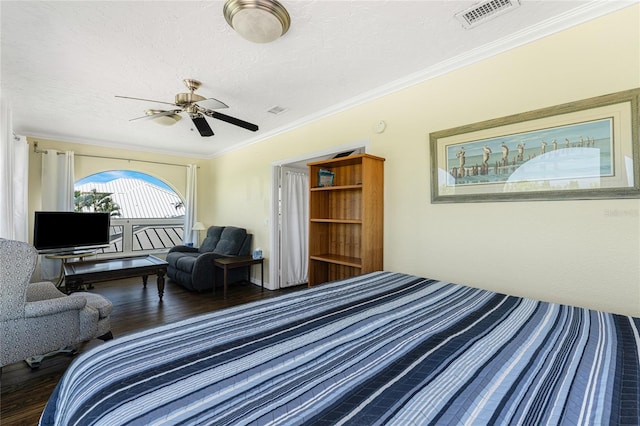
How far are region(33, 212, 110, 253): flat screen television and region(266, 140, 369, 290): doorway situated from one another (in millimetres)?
2774

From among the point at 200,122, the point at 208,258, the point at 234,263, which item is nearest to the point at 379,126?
the point at 200,122

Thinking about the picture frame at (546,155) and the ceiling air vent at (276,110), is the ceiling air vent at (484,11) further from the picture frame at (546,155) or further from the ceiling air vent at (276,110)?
the ceiling air vent at (276,110)

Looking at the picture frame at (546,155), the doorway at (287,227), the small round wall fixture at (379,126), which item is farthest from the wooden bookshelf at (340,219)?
the doorway at (287,227)

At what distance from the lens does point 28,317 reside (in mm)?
1815

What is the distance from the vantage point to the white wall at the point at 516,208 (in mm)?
1543

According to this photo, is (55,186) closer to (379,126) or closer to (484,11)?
(379,126)

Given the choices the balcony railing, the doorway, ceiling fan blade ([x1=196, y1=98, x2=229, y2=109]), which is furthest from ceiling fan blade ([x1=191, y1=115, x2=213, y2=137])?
the balcony railing

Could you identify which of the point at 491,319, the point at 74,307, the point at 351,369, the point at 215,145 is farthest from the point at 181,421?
the point at 215,145

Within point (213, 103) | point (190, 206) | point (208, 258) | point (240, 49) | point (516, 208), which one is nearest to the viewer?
point (516, 208)

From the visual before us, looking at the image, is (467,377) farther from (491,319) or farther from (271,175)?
(271,175)

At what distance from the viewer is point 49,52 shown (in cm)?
207

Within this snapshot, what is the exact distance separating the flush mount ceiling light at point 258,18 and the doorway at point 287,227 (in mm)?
2181

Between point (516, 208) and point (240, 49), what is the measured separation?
90.0 inches

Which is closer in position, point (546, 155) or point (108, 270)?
point (546, 155)
